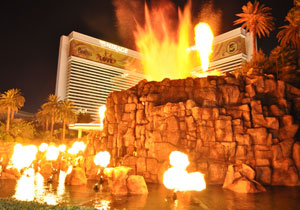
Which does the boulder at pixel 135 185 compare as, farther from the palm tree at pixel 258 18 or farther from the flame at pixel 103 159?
the palm tree at pixel 258 18

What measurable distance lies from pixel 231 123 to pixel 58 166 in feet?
85.4

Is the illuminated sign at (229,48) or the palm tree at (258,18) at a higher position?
the illuminated sign at (229,48)

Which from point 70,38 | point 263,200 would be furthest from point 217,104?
point 70,38

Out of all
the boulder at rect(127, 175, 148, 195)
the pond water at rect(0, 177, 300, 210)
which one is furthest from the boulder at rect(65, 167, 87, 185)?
the boulder at rect(127, 175, 148, 195)

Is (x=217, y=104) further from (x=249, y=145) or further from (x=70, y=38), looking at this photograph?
(x=70, y=38)

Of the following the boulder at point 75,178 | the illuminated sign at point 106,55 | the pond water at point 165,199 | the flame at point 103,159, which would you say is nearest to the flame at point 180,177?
the pond water at point 165,199

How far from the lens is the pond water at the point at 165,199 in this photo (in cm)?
1497

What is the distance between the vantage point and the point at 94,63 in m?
122

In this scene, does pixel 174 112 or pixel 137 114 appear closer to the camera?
pixel 174 112

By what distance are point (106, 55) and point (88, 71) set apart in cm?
1459

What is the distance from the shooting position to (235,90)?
2794 cm

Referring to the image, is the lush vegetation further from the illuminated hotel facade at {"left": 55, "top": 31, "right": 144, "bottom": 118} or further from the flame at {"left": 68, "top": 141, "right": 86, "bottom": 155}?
the illuminated hotel facade at {"left": 55, "top": 31, "right": 144, "bottom": 118}

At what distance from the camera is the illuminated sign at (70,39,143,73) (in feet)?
384

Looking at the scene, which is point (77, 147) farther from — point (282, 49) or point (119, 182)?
point (282, 49)
